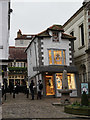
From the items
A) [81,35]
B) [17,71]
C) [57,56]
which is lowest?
[17,71]

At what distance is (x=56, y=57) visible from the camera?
2184 cm

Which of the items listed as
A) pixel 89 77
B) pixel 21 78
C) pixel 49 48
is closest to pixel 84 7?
pixel 49 48

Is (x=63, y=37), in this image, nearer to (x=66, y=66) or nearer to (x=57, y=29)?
(x=57, y=29)

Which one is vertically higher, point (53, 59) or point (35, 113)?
point (53, 59)

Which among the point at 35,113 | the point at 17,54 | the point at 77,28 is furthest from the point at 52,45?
the point at 17,54

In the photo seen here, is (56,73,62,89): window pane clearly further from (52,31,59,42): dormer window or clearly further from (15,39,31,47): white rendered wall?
(15,39,31,47): white rendered wall

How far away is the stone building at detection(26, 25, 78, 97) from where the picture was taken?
68.8 feet

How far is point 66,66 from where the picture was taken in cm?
2147

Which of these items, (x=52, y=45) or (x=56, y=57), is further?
(x=52, y=45)

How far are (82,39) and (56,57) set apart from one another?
13.1 ft

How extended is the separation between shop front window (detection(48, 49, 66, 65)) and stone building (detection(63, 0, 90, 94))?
229 centimetres

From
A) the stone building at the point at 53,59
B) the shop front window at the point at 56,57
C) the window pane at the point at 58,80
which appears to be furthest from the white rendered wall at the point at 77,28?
the window pane at the point at 58,80

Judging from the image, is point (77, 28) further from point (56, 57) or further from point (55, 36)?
point (56, 57)

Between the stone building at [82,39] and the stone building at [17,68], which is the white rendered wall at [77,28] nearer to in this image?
the stone building at [82,39]
